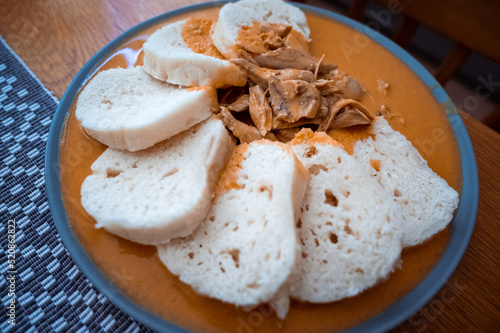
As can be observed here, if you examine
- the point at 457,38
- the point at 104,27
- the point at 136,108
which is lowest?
the point at 104,27

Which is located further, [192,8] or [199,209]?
[192,8]

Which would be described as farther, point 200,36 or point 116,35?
point 116,35

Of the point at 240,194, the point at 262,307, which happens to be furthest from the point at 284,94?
the point at 262,307

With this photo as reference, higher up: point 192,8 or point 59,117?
point 192,8

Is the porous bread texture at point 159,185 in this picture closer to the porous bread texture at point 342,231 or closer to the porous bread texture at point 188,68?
the porous bread texture at point 188,68

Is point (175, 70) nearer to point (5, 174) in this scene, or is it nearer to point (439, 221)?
point (5, 174)

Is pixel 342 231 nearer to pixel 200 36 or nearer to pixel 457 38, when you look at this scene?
pixel 200 36

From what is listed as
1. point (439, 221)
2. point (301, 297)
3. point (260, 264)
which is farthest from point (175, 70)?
point (439, 221)
